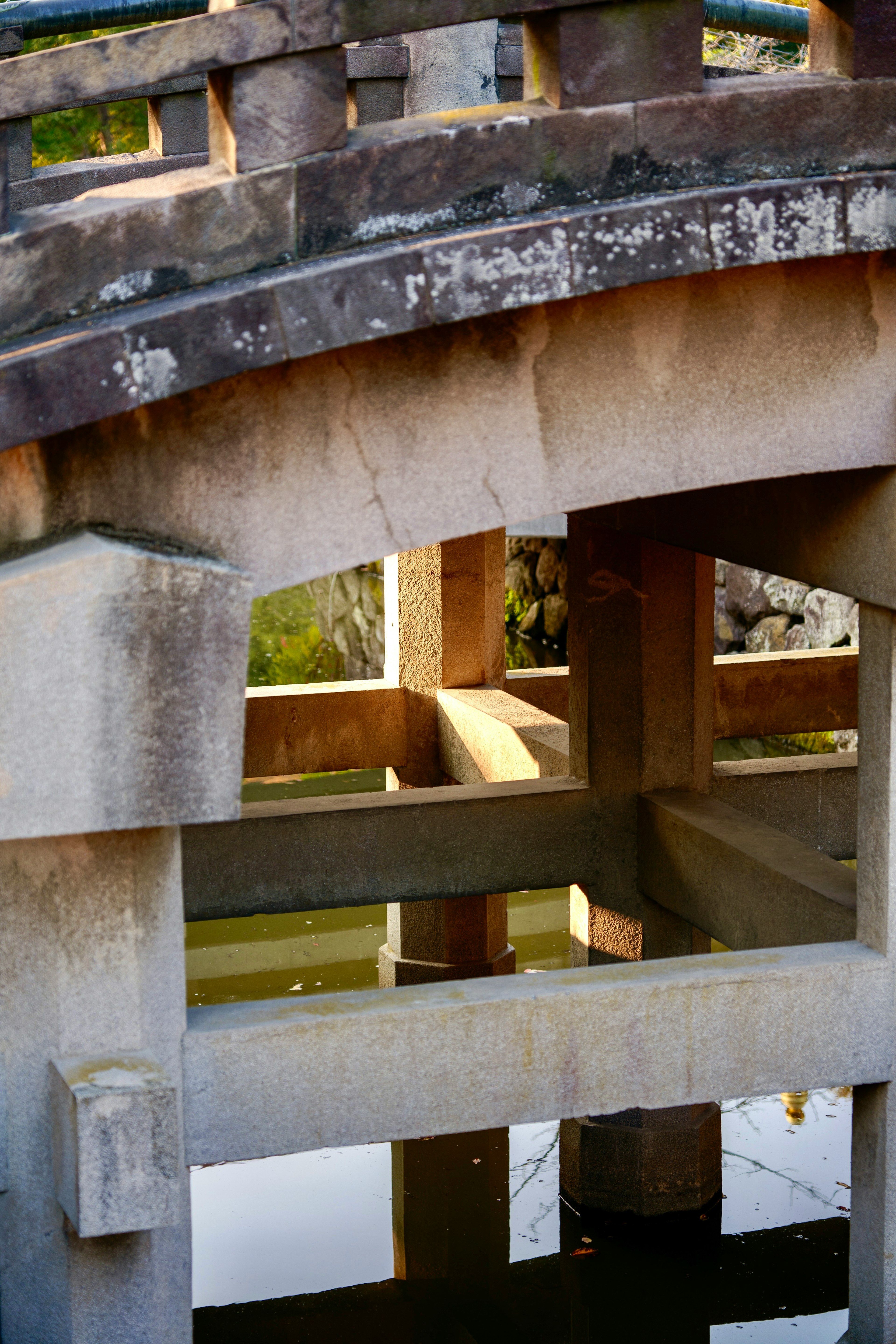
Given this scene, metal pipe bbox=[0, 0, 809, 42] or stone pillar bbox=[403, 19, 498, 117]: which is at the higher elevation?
stone pillar bbox=[403, 19, 498, 117]

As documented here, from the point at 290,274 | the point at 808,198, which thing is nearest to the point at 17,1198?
the point at 290,274

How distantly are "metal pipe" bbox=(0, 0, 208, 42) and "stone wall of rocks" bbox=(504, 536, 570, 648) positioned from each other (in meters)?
17.9

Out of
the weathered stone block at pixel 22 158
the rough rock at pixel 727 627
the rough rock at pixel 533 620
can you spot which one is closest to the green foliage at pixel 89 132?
the rough rock at pixel 533 620

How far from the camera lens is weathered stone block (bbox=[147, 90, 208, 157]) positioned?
6742mm

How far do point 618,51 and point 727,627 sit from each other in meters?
16.8

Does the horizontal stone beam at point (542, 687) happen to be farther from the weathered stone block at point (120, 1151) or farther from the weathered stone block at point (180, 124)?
the weathered stone block at point (120, 1151)

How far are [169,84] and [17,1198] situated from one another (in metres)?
4.69

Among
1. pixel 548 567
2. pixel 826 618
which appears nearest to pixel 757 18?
pixel 826 618

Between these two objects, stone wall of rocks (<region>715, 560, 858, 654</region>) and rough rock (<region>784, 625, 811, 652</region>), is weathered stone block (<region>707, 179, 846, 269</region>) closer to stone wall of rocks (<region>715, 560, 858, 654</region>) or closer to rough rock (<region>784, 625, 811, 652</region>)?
stone wall of rocks (<region>715, 560, 858, 654</region>)

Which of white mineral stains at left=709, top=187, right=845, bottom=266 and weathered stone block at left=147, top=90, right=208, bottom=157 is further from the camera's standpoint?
weathered stone block at left=147, top=90, right=208, bottom=157

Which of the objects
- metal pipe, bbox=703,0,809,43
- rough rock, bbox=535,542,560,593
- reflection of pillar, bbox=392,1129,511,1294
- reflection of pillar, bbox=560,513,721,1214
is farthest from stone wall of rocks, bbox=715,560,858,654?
metal pipe, bbox=703,0,809,43

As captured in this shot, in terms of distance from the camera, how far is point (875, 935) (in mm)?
4340

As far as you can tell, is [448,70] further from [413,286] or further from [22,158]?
[413,286]

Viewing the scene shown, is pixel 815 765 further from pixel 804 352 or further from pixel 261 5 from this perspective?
pixel 261 5
